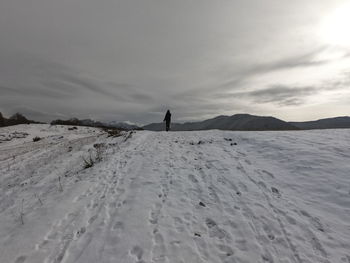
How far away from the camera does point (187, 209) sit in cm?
555

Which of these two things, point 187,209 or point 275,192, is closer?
point 187,209

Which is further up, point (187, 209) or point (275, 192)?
point (275, 192)

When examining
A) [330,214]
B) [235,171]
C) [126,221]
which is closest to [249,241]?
[330,214]

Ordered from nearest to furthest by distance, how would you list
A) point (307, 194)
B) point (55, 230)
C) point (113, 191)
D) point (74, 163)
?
point (55, 230) < point (307, 194) < point (113, 191) < point (74, 163)

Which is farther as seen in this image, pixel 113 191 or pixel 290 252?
pixel 113 191

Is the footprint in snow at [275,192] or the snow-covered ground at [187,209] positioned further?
the footprint in snow at [275,192]

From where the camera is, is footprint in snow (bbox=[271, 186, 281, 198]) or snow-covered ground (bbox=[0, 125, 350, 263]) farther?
footprint in snow (bbox=[271, 186, 281, 198])

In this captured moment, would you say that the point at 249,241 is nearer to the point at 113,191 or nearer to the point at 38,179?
the point at 113,191

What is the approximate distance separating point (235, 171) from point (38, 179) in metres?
7.97

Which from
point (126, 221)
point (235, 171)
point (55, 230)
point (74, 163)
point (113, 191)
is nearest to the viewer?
point (55, 230)

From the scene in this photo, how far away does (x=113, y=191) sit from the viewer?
264 inches

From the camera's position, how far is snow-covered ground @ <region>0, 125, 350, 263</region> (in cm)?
404

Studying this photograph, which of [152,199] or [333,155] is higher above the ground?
[333,155]

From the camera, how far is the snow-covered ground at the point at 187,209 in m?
4.04
